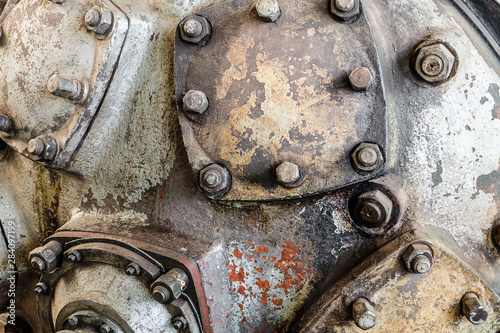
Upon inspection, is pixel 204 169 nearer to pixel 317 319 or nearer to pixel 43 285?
pixel 317 319

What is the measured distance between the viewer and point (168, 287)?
0.97 m

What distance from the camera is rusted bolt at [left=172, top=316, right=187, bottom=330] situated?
3.32ft

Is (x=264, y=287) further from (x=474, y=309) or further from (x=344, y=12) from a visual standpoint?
(x=344, y=12)

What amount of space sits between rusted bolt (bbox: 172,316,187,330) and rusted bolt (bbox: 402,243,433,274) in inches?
20.3

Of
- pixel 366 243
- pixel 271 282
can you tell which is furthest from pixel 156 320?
pixel 366 243

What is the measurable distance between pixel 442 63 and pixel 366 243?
0.43 m

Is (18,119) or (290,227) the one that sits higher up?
(290,227)

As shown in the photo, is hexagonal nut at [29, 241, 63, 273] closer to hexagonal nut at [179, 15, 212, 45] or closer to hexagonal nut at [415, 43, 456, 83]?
hexagonal nut at [179, 15, 212, 45]

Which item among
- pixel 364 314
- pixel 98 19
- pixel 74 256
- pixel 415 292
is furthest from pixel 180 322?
pixel 98 19

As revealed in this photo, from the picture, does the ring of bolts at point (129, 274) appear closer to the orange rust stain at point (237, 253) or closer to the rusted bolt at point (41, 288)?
the rusted bolt at point (41, 288)

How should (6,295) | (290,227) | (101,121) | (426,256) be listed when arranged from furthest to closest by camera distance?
1. (6,295)
2. (101,121)
3. (290,227)
4. (426,256)

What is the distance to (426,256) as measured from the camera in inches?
36.6

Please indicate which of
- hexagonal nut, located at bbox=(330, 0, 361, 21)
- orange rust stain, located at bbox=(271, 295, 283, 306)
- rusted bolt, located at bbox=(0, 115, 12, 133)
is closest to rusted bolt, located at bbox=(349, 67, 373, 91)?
hexagonal nut, located at bbox=(330, 0, 361, 21)

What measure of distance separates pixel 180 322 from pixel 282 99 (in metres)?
0.56
